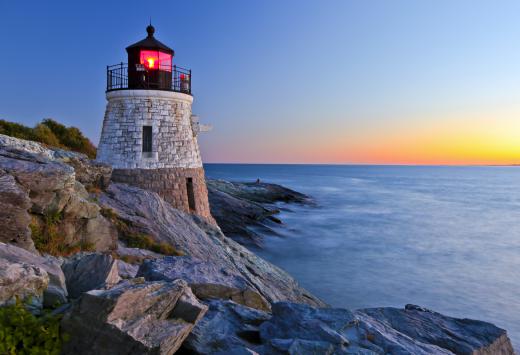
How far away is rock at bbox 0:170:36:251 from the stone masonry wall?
9.08 metres

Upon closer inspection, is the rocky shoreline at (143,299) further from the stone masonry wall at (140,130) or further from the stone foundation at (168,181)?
the stone masonry wall at (140,130)

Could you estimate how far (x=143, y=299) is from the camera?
419 centimetres

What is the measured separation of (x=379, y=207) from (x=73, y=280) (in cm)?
4798

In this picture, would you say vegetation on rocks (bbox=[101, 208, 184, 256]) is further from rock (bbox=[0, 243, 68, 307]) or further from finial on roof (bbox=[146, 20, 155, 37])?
finial on roof (bbox=[146, 20, 155, 37])

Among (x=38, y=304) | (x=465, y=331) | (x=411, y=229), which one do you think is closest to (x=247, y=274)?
(x=465, y=331)

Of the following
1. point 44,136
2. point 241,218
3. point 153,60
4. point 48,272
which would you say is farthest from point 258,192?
point 48,272

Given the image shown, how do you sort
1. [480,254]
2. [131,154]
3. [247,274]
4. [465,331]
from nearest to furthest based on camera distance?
[465,331] → [247,274] → [131,154] → [480,254]

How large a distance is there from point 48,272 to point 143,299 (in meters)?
1.51

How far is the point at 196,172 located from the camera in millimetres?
17094

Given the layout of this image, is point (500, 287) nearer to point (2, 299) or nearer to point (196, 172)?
point (196, 172)

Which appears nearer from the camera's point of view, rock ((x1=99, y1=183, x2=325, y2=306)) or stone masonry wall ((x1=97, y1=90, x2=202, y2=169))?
rock ((x1=99, y1=183, x2=325, y2=306))

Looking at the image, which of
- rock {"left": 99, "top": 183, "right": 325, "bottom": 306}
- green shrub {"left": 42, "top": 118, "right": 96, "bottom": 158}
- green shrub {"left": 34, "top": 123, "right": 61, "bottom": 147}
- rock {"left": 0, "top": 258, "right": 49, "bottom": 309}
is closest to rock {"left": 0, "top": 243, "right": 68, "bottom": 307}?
rock {"left": 0, "top": 258, "right": 49, "bottom": 309}

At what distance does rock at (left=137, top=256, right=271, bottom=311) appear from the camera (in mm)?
6051

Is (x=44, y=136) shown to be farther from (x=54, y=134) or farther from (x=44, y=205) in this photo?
(x=44, y=205)
